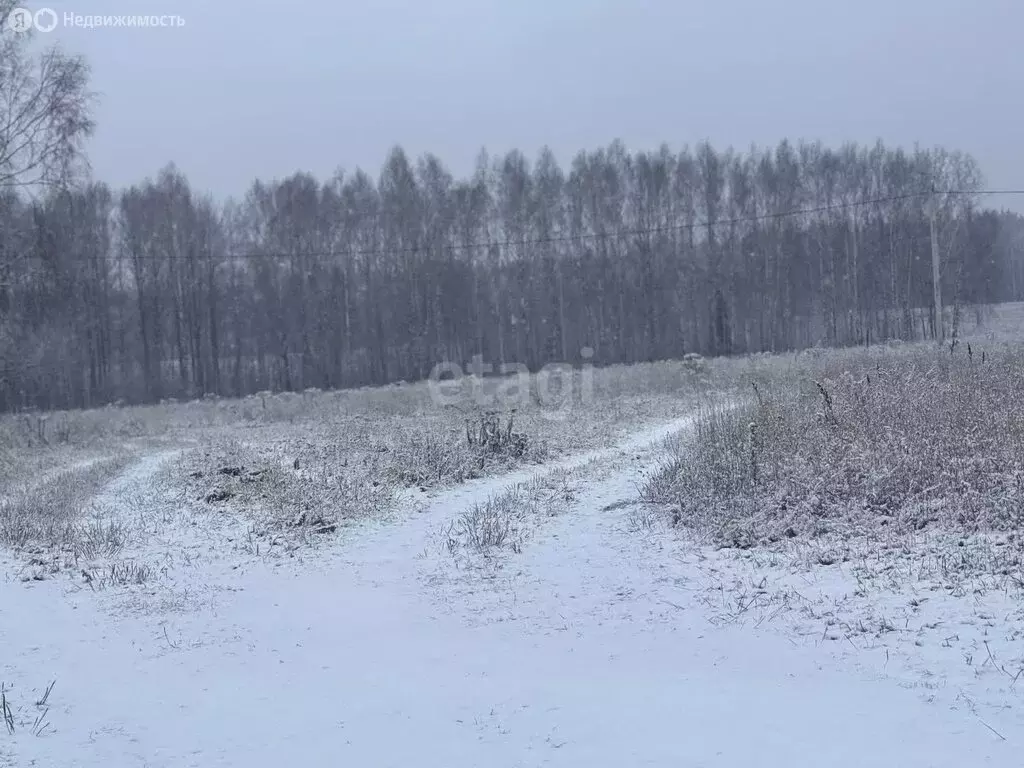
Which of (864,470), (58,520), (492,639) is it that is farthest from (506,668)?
(58,520)

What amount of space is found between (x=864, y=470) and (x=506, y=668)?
4.86 metres

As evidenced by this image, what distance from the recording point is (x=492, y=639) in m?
6.09

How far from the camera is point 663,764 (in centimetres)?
403

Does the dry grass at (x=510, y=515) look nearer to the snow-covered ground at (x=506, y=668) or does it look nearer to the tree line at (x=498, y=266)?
the snow-covered ground at (x=506, y=668)

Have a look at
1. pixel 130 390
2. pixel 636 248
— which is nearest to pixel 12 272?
pixel 130 390

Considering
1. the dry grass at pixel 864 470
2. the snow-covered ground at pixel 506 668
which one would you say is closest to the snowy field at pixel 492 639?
the snow-covered ground at pixel 506 668

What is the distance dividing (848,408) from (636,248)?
46400mm

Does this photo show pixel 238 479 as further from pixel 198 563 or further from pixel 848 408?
pixel 848 408

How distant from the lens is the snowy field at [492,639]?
4.35 metres

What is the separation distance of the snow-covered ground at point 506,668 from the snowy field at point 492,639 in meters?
0.02

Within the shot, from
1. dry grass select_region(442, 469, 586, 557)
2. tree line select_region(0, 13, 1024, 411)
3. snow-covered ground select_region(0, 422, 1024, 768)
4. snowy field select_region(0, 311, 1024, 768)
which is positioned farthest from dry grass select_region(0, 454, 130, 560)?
tree line select_region(0, 13, 1024, 411)

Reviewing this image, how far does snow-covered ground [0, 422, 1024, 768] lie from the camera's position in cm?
428

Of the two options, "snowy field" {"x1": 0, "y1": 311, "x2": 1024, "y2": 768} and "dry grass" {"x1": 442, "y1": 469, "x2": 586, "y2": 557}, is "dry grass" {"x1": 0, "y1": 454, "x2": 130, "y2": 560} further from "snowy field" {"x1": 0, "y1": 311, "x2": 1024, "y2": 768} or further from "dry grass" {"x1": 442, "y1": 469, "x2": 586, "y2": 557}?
"dry grass" {"x1": 442, "y1": 469, "x2": 586, "y2": 557}

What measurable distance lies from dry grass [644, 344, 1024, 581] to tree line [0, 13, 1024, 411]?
138ft
